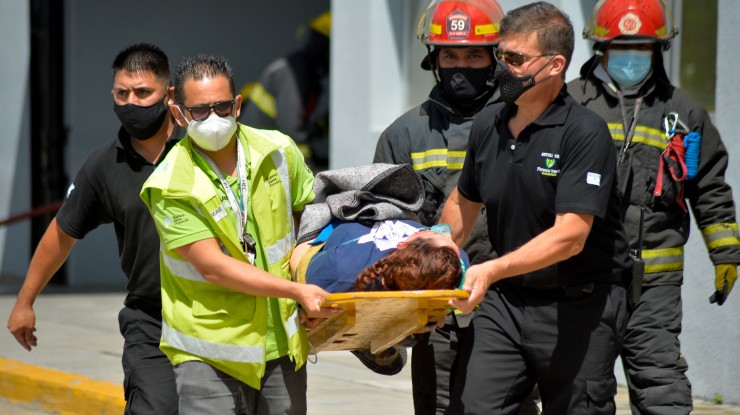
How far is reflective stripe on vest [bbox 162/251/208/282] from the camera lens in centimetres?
444

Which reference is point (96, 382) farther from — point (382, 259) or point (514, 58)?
point (514, 58)

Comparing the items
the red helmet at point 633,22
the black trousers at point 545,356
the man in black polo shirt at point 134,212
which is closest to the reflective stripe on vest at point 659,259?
the red helmet at point 633,22

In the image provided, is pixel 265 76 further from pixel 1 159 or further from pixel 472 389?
pixel 472 389

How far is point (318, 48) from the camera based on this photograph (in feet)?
38.8

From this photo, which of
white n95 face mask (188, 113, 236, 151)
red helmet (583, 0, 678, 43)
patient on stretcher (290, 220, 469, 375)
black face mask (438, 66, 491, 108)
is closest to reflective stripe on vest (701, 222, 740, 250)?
red helmet (583, 0, 678, 43)

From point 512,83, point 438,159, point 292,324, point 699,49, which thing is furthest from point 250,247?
point 699,49

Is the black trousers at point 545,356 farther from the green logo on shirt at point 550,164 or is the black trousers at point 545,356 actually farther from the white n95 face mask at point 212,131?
the white n95 face mask at point 212,131

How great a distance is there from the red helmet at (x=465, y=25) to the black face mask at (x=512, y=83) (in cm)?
93

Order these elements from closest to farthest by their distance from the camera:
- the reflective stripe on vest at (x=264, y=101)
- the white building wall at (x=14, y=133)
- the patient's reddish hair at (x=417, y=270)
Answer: the patient's reddish hair at (x=417, y=270) → the reflective stripe on vest at (x=264, y=101) → the white building wall at (x=14, y=133)

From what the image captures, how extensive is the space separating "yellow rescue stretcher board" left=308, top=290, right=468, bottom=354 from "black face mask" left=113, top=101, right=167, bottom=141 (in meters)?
1.11

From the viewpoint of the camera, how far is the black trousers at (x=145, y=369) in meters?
4.98

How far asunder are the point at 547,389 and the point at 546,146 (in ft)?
2.85

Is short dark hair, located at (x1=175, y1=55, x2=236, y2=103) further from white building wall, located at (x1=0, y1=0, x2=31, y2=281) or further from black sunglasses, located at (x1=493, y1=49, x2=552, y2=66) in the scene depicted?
white building wall, located at (x1=0, y1=0, x2=31, y2=281)

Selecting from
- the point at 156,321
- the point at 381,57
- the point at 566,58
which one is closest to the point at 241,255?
the point at 156,321
